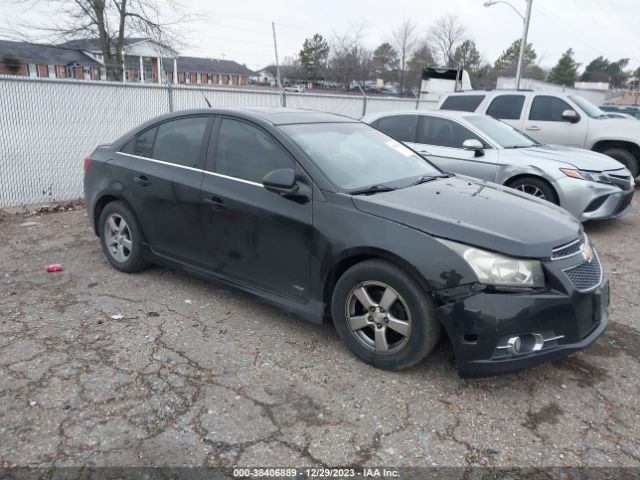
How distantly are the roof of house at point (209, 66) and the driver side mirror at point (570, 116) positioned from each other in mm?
52963

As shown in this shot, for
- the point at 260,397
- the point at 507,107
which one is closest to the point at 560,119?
the point at 507,107

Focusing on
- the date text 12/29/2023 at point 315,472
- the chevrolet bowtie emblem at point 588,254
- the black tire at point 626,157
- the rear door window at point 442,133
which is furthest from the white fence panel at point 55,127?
the black tire at point 626,157

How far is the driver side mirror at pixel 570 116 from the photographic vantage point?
970 cm

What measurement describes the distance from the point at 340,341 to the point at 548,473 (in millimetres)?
1617

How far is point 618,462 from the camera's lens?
2.59 meters

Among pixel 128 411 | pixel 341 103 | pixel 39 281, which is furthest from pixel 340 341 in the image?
pixel 341 103

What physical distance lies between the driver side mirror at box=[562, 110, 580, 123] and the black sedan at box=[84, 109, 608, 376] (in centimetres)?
657

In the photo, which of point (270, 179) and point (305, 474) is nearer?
point (305, 474)

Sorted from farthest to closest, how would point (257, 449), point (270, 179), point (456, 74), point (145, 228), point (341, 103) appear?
point (456, 74), point (341, 103), point (145, 228), point (270, 179), point (257, 449)

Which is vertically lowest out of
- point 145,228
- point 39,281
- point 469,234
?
point 39,281

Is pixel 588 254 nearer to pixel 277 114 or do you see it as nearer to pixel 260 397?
pixel 260 397

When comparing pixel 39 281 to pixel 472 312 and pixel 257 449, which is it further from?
pixel 472 312

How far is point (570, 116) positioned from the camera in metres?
9.74

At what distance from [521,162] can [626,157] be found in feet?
14.6
